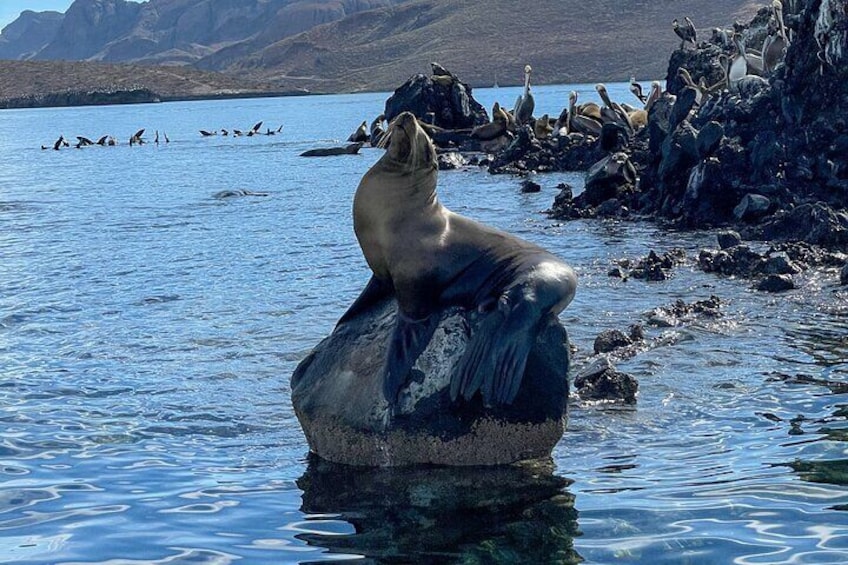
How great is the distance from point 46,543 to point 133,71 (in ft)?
461

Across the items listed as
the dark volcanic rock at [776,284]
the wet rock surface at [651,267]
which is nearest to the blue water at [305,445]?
the dark volcanic rock at [776,284]

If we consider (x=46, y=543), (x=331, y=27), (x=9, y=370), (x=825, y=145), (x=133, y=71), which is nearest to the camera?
(x=46, y=543)

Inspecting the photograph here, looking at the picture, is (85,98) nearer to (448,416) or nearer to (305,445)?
(305,445)

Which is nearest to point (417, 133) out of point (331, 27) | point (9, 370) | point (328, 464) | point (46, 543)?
point (328, 464)

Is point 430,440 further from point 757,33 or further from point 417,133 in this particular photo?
point 757,33

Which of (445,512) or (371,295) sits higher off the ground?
(371,295)

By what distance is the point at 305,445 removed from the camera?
810 cm

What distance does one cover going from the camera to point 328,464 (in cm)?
764

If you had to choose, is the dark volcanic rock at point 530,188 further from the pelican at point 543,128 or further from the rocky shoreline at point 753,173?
the pelican at point 543,128

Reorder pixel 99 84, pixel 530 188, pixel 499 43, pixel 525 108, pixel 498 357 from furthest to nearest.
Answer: pixel 499 43
pixel 99 84
pixel 525 108
pixel 530 188
pixel 498 357

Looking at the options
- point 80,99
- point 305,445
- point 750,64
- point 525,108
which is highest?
point 80,99

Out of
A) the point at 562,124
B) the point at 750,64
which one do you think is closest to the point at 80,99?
the point at 562,124

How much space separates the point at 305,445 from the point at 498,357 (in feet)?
5.66

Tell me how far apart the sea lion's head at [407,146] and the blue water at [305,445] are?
6.29 feet
